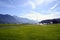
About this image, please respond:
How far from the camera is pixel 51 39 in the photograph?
1489 centimetres
